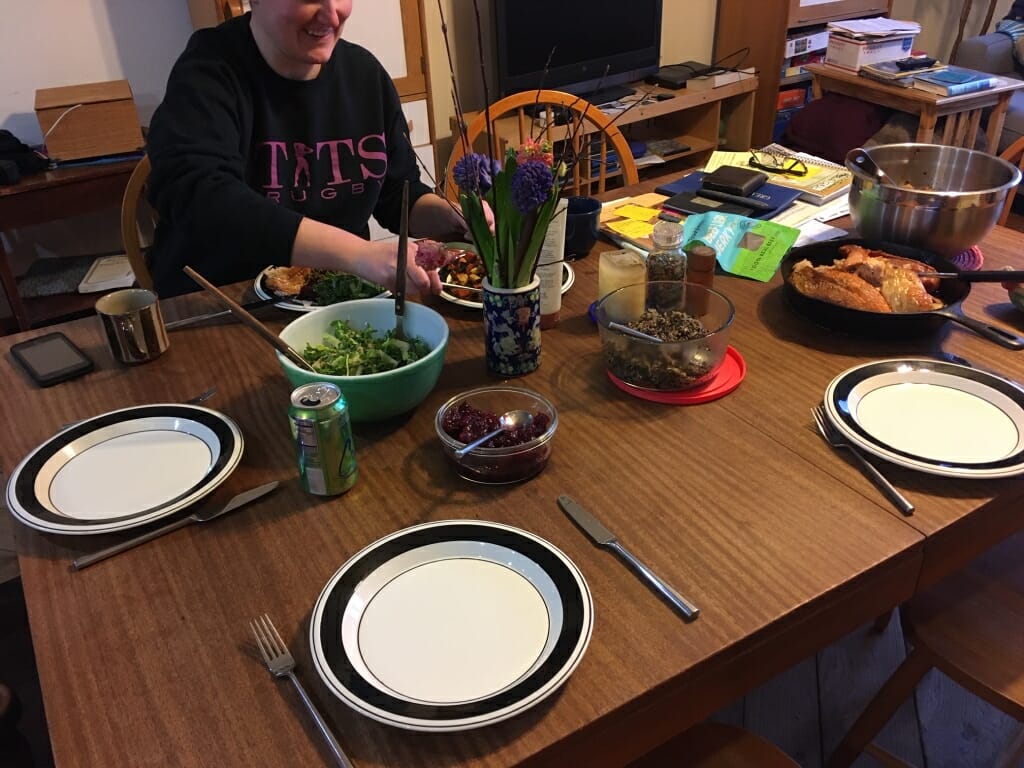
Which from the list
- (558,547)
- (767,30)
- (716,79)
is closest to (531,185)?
(558,547)

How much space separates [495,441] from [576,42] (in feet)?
9.74

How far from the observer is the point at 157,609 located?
804mm

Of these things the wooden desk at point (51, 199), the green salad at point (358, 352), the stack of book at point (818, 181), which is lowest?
the wooden desk at point (51, 199)

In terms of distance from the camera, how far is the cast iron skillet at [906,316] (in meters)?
1.19

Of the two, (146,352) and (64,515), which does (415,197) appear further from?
(64,515)

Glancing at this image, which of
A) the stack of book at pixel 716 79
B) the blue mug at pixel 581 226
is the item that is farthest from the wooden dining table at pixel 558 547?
the stack of book at pixel 716 79

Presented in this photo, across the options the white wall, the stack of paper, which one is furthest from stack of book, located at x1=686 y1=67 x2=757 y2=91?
the white wall

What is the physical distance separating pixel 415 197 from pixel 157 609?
46.3 inches

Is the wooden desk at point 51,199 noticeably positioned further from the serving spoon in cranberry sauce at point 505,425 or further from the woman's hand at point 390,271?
the serving spoon in cranberry sauce at point 505,425

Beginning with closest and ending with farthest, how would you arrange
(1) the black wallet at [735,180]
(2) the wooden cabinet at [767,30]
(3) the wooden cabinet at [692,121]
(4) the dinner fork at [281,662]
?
(4) the dinner fork at [281,662]
(1) the black wallet at [735,180]
(3) the wooden cabinet at [692,121]
(2) the wooden cabinet at [767,30]

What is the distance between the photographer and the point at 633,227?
1.65 metres

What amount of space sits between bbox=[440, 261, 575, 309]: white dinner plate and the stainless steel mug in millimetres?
465

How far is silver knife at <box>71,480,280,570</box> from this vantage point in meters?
0.87

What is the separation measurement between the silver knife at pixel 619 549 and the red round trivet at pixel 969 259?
1.00 meters
